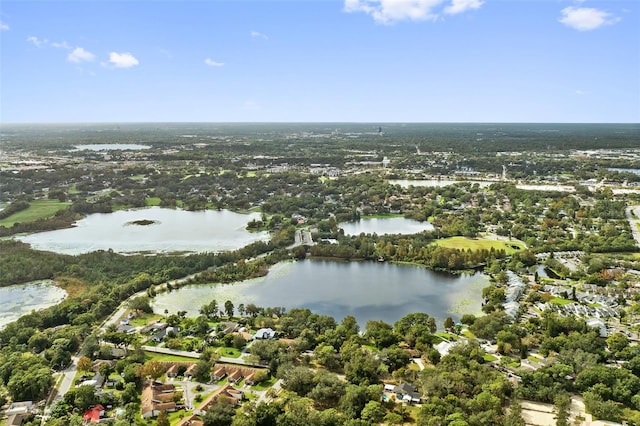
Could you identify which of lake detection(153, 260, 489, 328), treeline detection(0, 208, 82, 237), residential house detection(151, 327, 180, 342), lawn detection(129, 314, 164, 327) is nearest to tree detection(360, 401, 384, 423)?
lake detection(153, 260, 489, 328)

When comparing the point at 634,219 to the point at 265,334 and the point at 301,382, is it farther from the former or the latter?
the point at 301,382

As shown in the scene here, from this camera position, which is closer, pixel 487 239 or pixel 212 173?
pixel 487 239

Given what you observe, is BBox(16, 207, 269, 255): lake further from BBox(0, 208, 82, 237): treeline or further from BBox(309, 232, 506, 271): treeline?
BBox(309, 232, 506, 271): treeline

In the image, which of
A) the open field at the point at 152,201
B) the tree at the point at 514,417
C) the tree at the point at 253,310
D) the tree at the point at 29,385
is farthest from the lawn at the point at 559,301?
the open field at the point at 152,201

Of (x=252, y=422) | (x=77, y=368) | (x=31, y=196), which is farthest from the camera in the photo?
(x=31, y=196)

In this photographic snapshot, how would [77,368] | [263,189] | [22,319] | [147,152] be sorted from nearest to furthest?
[77,368] < [22,319] < [263,189] < [147,152]

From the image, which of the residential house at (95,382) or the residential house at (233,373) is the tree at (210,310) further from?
the residential house at (95,382)

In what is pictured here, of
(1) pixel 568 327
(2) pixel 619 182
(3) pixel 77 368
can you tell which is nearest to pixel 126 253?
(3) pixel 77 368

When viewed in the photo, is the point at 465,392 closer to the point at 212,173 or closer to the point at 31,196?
the point at 31,196
